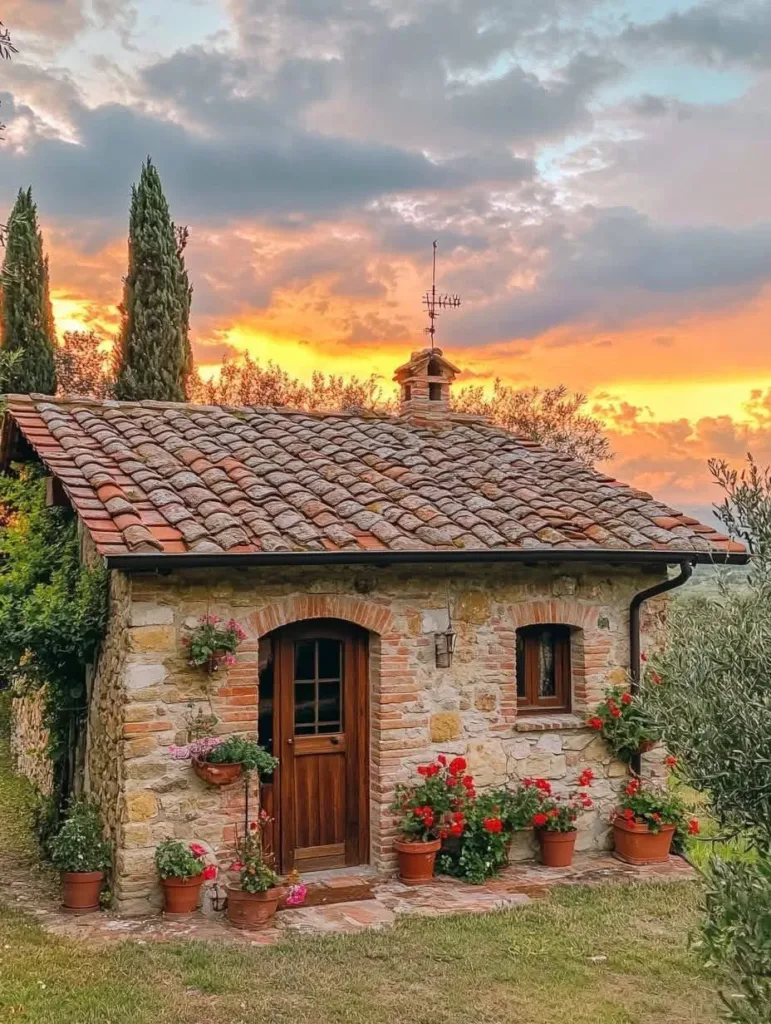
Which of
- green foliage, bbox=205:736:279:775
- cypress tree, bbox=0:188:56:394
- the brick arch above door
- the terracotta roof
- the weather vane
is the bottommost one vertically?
green foliage, bbox=205:736:279:775

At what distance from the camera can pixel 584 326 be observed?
43.2 ft

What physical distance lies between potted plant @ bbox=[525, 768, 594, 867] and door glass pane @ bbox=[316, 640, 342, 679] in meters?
2.10

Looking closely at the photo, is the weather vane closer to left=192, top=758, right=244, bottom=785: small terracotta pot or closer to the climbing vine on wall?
the climbing vine on wall

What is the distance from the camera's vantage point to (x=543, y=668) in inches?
340

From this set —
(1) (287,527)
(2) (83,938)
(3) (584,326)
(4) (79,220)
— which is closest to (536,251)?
(3) (584,326)

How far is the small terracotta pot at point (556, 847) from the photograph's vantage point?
26.1 ft

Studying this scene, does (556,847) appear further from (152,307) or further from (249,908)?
(152,307)

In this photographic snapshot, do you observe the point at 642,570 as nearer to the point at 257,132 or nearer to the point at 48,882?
the point at 48,882

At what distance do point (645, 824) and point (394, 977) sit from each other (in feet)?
11.6

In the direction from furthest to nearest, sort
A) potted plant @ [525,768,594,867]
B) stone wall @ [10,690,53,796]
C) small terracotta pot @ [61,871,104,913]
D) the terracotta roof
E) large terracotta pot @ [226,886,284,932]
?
1. stone wall @ [10,690,53,796]
2. potted plant @ [525,768,594,867]
3. the terracotta roof
4. small terracotta pot @ [61,871,104,913]
5. large terracotta pot @ [226,886,284,932]

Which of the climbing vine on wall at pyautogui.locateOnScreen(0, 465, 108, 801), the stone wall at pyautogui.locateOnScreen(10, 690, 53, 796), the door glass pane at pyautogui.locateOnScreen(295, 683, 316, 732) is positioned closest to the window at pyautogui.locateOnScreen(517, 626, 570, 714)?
the door glass pane at pyautogui.locateOnScreen(295, 683, 316, 732)

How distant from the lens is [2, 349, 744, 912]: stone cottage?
684 cm

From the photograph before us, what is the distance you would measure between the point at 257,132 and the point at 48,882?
9726 millimetres

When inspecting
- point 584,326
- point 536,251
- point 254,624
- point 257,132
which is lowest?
point 254,624
